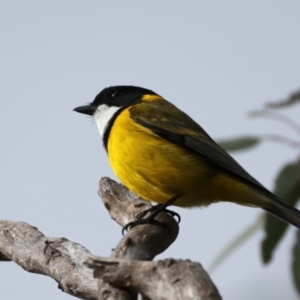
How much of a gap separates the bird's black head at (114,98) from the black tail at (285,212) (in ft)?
3.77

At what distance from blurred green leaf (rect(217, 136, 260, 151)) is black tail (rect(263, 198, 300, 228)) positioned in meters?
0.38

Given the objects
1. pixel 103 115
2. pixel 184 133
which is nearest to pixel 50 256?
pixel 184 133

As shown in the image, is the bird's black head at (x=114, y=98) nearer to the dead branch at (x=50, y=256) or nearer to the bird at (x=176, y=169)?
the bird at (x=176, y=169)

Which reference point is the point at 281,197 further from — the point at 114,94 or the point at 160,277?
the point at 160,277

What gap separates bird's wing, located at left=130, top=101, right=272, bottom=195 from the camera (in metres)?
4.22

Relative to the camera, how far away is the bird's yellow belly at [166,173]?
Result: 4.12 meters

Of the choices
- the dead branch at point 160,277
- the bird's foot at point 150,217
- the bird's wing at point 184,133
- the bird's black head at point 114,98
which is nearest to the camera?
the dead branch at point 160,277

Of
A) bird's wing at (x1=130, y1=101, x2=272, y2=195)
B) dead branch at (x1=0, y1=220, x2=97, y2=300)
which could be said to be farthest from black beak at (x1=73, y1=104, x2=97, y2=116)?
dead branch at (x1=0, y1=220, x2=97, y2=300)

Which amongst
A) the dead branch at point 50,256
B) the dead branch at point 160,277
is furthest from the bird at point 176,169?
the dead branch at point 160,277

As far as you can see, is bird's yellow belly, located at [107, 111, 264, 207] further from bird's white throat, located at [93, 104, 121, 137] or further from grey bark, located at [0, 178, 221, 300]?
bird's white throat, located at [93, 104, 121, 137]

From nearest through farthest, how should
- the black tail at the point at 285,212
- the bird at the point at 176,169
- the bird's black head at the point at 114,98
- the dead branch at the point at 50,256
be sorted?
the dead branch at the point at 50,256
the black tail at the point at 285,212
the bird at the point at 176,169
the bird's black head at the point at 114,98

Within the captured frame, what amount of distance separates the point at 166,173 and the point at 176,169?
6cm

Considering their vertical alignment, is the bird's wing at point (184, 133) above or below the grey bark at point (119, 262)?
above

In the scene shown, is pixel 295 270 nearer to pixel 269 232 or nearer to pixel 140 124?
pixel 269 232
